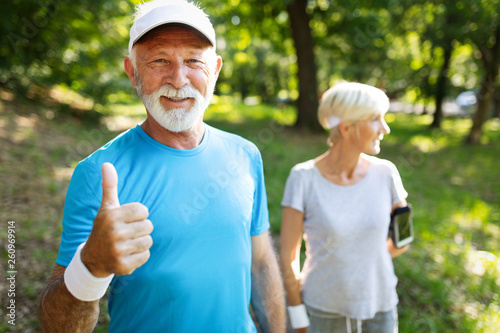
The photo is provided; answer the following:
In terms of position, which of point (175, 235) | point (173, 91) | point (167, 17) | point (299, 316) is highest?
point (167, 17)

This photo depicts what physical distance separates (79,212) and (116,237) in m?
0.31

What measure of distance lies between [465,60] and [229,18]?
11903 millimetres

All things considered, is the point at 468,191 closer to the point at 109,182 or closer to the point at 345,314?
the point at 345,314

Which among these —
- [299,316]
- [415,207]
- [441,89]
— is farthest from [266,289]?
[441,89]

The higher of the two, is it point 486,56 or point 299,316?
point 486,56

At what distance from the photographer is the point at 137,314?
55.0 inches

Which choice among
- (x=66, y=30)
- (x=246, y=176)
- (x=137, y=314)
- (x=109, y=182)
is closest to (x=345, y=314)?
(x=246, y=176)

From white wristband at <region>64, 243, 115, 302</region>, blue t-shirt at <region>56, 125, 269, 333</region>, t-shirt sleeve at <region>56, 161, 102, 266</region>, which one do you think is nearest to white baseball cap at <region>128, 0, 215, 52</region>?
blue t-shirt at <region>56, 125, 269, 333</region>

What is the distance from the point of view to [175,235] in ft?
4.60

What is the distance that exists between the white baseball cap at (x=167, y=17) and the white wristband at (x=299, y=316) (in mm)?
1589

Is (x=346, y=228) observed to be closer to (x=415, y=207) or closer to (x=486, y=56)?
(x=415, y=207)

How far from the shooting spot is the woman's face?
7.39 ft

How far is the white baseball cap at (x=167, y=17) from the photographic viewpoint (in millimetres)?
1497

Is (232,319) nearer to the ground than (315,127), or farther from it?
nearer to the ground
